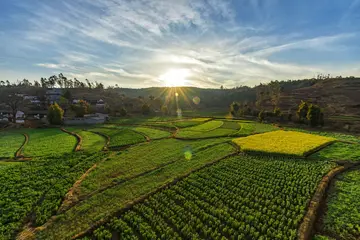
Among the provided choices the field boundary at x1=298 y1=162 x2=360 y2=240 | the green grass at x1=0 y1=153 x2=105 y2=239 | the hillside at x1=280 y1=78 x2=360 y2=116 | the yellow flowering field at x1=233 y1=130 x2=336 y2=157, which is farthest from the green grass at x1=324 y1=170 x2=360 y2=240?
the hillside at x1=280 y1=78 x2=360 y2=116

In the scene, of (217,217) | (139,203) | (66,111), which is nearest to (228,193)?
(217,217)

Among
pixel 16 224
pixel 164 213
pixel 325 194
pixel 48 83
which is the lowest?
pixel 16 224

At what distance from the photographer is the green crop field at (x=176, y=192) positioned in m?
14.7

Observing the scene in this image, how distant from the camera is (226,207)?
668 inches

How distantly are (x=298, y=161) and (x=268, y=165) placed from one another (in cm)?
517

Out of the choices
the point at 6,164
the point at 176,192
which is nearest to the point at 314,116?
the point at 176,192

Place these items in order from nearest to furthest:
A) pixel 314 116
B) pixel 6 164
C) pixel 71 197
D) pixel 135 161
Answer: pixel 71 197 < pixel 6 164 < pixel 135 161 < pixel 314 116

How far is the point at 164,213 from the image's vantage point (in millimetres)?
16422

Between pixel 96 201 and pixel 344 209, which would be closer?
pixel 344 209

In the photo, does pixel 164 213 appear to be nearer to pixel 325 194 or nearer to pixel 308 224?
pixel 308 224

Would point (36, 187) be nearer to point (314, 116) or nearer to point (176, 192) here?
point (176, 192)

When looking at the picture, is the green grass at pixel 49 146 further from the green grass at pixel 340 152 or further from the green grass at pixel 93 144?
the green grass at pixel 340 152

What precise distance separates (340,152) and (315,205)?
1931 centimetres

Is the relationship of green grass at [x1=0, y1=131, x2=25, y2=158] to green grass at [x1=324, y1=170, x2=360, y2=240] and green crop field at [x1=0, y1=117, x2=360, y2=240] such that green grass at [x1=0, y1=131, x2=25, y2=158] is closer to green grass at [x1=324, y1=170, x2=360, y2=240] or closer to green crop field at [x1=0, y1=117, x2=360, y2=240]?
green crop field at [x1=0, y1=117, x2=360, y2=240]
